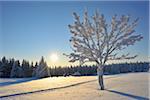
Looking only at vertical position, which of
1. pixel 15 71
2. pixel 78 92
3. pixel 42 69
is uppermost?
pixel 78 92

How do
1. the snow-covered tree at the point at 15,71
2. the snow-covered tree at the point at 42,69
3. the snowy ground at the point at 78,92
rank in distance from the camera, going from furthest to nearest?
the snow-covered tree at the point at 15,71 < the snow-covered tree at the point at 42,69 < the snowy ground at the point at 78,92

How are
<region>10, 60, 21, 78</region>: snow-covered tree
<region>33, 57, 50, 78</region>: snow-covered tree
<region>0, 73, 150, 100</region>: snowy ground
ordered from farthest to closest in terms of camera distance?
<region>10, 60, 21, 78</region>: snow-covered tree → <region>33, 57, 50, 78</region>: snow-covered tree → <region>0, 73, 150, 100</region>: snowy ground

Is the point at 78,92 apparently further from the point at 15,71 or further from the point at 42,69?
the point at 15,71

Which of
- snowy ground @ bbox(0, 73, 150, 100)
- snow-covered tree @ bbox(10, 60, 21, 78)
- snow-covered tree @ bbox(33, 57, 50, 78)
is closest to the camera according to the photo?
snowy ground @ bbox(0, 73, 150, 100)

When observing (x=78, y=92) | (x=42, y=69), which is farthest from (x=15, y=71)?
(x=78, y=92)

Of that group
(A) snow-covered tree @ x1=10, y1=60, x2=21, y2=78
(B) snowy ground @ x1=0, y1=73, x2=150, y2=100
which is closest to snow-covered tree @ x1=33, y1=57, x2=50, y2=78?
(A) snow-covered tree @ x1=10, y1=60, x2=21, y2=78

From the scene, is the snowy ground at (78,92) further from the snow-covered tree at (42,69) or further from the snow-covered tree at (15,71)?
the snow-covered tree at (15,71)

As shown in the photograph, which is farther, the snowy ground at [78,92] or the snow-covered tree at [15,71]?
the snow-covered tree at [15,71]

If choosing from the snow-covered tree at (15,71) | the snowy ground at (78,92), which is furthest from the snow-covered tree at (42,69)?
the snowy ground at (78,92)

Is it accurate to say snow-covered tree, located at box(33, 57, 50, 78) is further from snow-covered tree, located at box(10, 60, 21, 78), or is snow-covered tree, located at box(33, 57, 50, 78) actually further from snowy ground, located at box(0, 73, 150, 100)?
snowy ground, located at box(0, 73, 150, 100)

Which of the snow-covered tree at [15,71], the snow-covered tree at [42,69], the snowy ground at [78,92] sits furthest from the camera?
the snow-covered tree at [15,71]

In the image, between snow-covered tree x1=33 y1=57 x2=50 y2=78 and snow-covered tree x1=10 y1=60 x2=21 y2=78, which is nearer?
snow-covered tree x1=33 y1=57 x2=50 y2=78

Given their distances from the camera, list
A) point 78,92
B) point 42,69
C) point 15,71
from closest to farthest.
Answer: point 78,92 → point 42,69 → point 15,71

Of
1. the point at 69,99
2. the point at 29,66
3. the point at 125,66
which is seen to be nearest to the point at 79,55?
the point at 69,99
